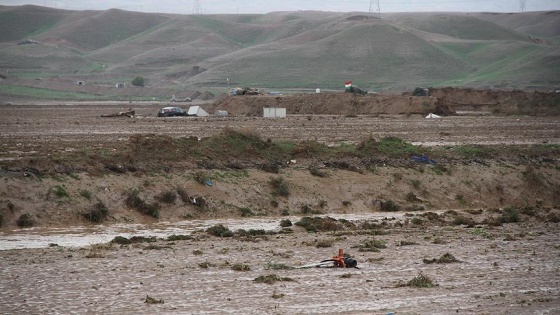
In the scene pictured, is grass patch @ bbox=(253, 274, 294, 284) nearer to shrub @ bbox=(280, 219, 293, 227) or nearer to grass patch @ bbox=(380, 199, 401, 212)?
shrub @ bbox=(280, 219, 293, 227)

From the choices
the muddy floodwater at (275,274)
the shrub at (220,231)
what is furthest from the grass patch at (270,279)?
the shrub at (220,231)

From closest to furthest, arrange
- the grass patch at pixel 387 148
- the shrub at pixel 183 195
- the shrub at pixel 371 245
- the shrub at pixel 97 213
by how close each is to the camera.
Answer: the shrub at pixel 371 245 → the shrub at pixel 97 213 → the shrub at pixel 183 195 → the grass patch at pixel 387 148

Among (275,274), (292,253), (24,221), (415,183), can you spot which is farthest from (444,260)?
(415,183)

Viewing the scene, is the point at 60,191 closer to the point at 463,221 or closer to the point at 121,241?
the point at 121,241

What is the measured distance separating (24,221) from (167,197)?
511 cm

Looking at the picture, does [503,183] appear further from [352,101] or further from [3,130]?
[352,101]

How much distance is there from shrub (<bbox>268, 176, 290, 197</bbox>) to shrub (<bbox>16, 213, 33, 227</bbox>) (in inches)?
359

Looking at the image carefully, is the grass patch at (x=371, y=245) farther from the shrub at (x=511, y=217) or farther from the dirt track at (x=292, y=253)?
the shrub at (x=511, y=217)

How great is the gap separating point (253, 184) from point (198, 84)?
5318 inches

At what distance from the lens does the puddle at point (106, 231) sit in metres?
23.9

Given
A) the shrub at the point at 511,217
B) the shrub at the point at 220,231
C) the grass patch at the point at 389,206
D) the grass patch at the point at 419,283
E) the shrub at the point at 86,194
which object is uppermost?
the shrub at the point at 86,194

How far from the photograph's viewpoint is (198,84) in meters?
166

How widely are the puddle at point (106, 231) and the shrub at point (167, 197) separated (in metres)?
1.25

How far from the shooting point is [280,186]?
32438mm
